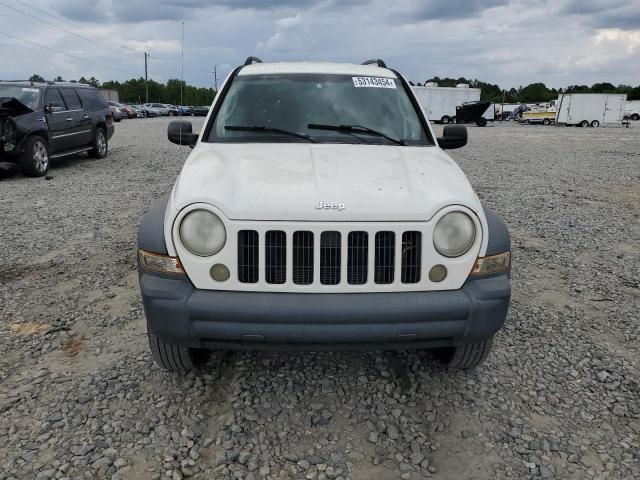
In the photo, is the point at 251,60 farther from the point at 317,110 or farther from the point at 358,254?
the point at 358,254

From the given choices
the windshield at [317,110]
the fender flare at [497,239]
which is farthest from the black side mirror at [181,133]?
the fender flare at [497,239]

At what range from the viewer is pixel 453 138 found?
14.7 feet

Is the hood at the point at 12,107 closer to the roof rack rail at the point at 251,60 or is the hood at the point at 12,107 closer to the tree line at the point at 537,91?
the roof rack rail at the point at 251,60

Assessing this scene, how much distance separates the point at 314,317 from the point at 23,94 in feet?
35.7

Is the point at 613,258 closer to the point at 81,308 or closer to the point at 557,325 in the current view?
the point at 557,325

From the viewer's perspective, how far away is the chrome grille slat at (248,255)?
272 cm

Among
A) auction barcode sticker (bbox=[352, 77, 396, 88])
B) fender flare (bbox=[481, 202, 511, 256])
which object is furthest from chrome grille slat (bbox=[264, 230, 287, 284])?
auction barcode sticker (bbox=[352, 77, 396, 88])

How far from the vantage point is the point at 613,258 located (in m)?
6.02

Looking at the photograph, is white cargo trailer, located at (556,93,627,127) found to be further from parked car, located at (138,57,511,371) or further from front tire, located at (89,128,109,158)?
parked car, located at (138,57,511,371)

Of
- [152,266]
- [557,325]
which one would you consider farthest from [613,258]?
[152,266]

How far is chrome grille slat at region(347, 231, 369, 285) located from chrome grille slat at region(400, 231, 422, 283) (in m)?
0.19

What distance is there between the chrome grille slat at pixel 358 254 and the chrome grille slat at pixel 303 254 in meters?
0.19

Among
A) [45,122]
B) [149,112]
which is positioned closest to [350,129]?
[45,122]

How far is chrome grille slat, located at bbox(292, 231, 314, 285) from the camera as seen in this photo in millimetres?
2725
